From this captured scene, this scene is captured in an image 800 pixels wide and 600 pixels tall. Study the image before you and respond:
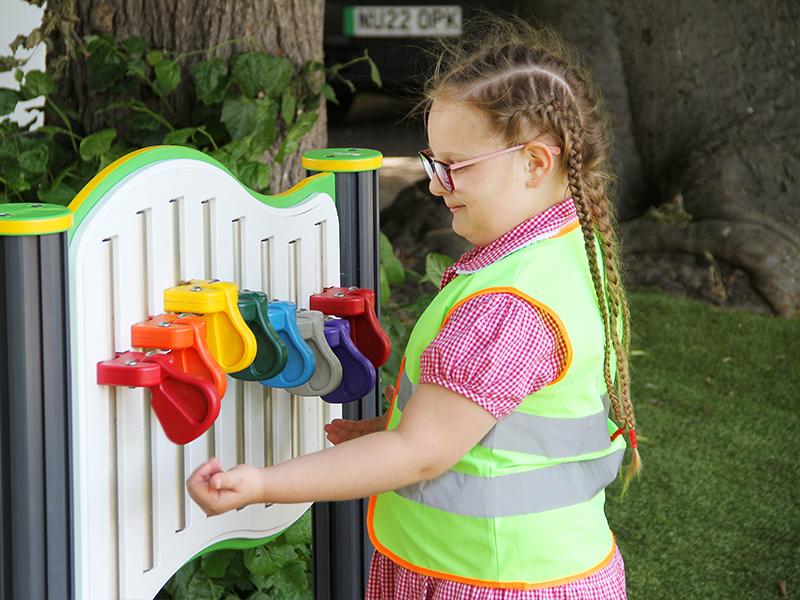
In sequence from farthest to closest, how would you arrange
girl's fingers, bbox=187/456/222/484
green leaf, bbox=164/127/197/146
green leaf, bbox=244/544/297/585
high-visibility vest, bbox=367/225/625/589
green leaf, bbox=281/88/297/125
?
green leaf, bbox=281/88/297/125, green leaf, bbox=164/127/197/146, green leaf, bbox=244/544/297/585, high-visibility vest, bbox=367/225/625/589, girl's fingers, bbox=187/456/222/484

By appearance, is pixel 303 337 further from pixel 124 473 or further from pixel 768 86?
pixel 768 86

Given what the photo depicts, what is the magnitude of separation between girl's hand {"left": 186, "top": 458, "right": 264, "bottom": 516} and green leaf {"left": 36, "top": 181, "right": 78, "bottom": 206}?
158 centimetres

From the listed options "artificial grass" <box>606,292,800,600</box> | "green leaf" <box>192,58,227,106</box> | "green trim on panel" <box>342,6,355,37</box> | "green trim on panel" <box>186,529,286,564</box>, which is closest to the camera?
"green trim on panel" <box>186,529,286,564</box>

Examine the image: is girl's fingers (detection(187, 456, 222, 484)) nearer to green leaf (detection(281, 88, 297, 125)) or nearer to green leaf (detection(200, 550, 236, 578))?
green leaf (detection(200, 550, 236, 578))

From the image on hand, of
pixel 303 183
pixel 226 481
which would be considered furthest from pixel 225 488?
pixel 303 183

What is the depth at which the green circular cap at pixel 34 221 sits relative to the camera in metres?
1.45

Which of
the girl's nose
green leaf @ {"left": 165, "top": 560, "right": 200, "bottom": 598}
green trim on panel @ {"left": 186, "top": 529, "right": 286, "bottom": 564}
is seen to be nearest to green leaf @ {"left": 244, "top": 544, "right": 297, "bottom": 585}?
green leaf @ {"left": 165, "top": 560, "right": 200, "bottom": 598}

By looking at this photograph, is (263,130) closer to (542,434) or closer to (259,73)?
(259,73)

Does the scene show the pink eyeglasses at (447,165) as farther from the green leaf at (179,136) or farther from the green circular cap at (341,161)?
the green leaf at (179,136)

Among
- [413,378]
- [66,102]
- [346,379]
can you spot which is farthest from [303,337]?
[66,102]

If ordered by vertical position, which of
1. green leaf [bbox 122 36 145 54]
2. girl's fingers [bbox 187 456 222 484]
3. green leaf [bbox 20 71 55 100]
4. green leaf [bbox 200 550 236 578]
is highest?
green leaf [bbox 122 36 145 54]

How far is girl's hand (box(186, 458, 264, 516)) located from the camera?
1.54 m

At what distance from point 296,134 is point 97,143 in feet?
1.58

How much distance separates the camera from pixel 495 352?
1.58 metres
